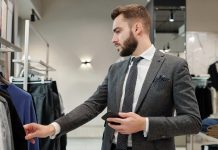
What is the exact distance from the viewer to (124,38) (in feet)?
Answer: 5.54

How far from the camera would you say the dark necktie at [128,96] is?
1561 millimetres

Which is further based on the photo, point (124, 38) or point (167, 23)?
point (167, 23)

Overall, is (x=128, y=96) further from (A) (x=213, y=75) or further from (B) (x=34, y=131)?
(A) (x=213, y=75)

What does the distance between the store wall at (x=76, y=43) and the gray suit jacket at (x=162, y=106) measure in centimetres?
453

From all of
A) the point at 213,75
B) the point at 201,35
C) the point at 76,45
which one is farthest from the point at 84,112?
the point at 76,45

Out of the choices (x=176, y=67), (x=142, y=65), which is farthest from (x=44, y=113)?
(x=176, y=67)

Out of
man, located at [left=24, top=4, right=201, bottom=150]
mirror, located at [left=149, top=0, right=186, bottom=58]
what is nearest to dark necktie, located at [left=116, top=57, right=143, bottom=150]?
man, located at [left=24, top=4, right=201, bottom=150]

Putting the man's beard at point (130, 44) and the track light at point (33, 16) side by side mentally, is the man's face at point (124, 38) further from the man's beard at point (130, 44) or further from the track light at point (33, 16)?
the track light at point (33, 16)

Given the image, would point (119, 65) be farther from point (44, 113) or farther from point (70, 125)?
point (44, 113)

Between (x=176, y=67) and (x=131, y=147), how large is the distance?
0.47m

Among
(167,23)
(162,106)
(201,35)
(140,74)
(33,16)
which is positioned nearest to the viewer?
(162,106)

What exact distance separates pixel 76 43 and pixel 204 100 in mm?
2992

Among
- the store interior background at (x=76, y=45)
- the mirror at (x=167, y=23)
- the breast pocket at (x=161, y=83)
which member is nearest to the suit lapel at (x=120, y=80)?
the breast pocket at (x=161, y=83)

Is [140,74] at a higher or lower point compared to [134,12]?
lower
